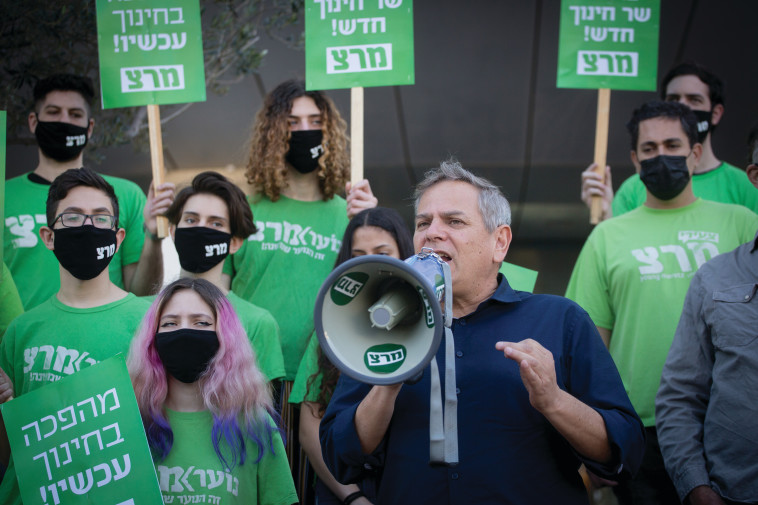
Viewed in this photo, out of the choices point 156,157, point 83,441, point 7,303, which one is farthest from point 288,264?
point 83,441

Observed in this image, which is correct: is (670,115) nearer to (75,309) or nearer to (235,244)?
(235,244)

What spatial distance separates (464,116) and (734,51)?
201cm

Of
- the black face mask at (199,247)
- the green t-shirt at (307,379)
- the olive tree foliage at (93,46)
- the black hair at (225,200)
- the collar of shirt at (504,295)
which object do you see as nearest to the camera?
the collar of shirt at (504,295)

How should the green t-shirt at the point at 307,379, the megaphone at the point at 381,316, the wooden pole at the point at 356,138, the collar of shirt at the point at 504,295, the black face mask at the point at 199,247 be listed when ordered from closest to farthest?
the megaphone at the point at 381,316 < the collar of shirt at the point at 504,295 < the green t-shirt at the point at 307,379 < the black face mask at the point at 199,247 < the wooden pole at the point at 356,138

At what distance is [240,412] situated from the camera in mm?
3035

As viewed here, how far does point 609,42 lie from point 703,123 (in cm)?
63

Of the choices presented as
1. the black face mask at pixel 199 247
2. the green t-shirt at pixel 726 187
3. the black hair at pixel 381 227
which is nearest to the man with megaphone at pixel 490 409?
the black hair at pixel 381 227

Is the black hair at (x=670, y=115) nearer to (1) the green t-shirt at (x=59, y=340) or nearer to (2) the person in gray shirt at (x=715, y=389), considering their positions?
(2) the person in gray shirt at (x=715, y=389)

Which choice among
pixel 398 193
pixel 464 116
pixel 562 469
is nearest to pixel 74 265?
pixel 562 469

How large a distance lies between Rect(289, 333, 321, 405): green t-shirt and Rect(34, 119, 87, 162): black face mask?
1.52 m

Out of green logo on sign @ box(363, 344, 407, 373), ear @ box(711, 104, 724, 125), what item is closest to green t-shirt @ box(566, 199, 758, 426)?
ear @ box(711, 104, 724, 125)

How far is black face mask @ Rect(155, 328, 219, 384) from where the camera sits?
2.98m

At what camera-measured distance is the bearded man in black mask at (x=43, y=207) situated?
379 cm

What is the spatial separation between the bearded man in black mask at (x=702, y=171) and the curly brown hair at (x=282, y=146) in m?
1.24
